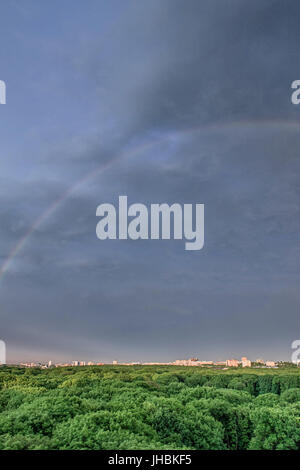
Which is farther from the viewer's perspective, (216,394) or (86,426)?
(216,394)

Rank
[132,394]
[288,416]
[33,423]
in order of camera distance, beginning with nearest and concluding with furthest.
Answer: [33,423] → [288,416] → [132,394]

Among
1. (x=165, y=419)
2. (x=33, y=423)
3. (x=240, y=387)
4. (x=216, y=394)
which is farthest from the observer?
(x=240, y=387)

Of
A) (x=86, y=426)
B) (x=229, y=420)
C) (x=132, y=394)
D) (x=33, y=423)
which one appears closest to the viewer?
(x=86, y=426)

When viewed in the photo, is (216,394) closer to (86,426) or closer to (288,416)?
(288,416)

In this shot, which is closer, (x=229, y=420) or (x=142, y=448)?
(x=142, y=448)

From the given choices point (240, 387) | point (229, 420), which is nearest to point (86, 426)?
point (229, 420)

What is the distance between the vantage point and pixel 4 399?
45.6 metres

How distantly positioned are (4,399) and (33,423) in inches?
764
